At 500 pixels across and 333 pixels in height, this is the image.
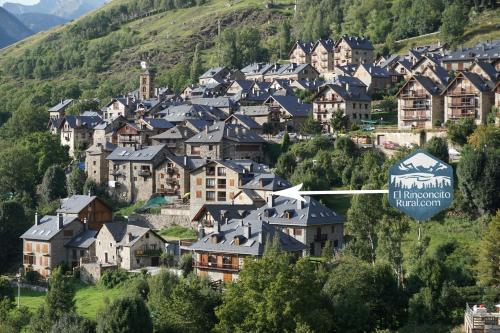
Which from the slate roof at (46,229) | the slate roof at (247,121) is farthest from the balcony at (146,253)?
the slate roof at (247,121)

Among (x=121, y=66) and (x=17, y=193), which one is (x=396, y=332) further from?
(x=121, y=66)

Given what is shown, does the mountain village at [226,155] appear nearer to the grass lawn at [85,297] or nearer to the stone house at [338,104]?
the stone house at [338,104]

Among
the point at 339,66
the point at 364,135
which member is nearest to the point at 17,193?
the point at 364,135

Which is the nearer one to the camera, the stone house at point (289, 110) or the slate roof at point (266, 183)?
the slate roof at point (266, 183)

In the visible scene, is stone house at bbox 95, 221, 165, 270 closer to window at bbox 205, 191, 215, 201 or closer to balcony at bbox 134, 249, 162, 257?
balcony at bbox 134, 249, 162, 257

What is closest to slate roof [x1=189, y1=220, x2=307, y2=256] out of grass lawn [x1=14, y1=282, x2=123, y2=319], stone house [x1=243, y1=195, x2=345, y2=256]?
stone house [x1=243, y1=195, x2=345, y2=256]
